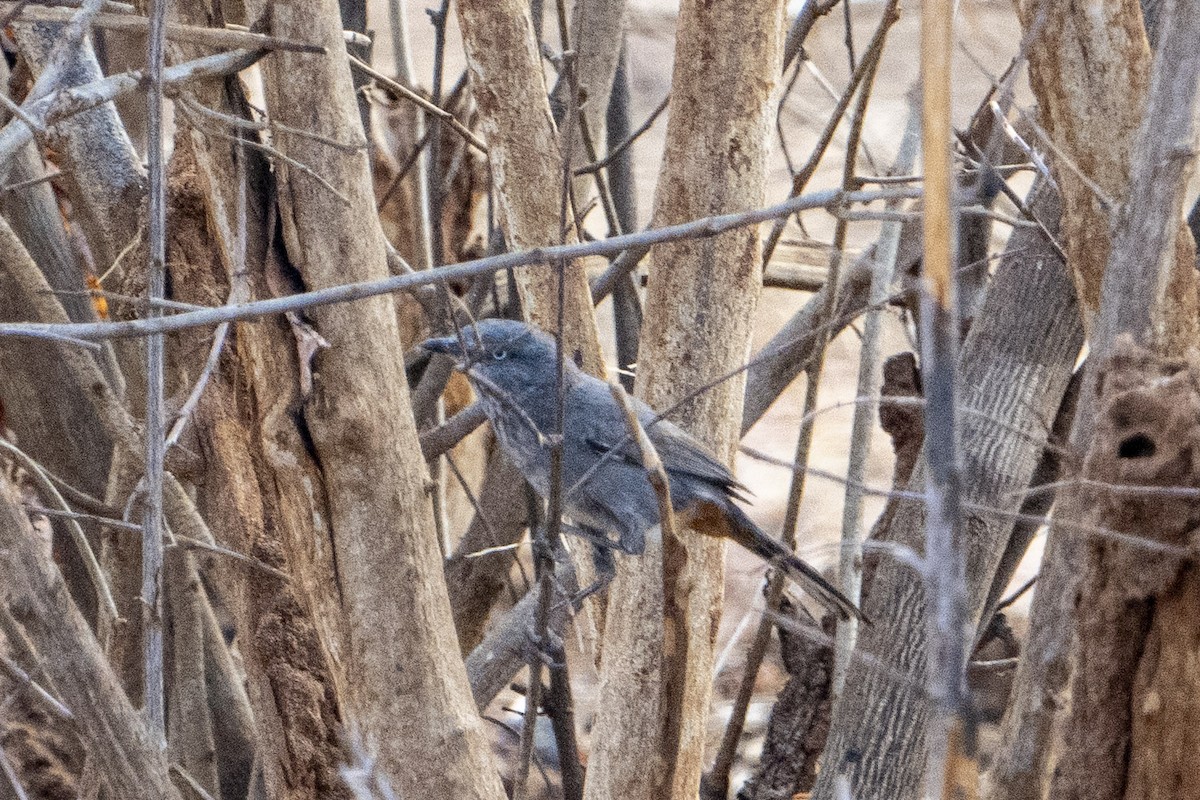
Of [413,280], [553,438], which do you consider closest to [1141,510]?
[553,438]

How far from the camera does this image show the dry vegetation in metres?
1.77

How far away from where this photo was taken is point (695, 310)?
10.2 feet

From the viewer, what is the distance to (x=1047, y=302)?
344 centimetres

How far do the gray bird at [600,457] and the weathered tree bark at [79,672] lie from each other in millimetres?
1136

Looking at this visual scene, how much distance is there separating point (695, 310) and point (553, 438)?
1.31 meters

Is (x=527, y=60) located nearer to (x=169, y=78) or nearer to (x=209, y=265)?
(x=209, y=265)

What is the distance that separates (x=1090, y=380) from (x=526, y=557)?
5.21 meters

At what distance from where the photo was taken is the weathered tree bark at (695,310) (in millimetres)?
3004

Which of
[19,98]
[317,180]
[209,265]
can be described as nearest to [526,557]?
[19,98]

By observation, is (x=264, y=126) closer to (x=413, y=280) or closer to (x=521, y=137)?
(x=413, y=280)

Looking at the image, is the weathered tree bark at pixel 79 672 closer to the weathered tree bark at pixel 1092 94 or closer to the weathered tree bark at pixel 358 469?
the weathered tree bark at pixel 358 469

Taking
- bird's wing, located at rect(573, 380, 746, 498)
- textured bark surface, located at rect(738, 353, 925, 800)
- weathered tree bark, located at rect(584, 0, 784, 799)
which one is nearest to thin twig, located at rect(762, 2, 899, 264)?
weathered tree bark, located at rect(584, 0, 784, 799)

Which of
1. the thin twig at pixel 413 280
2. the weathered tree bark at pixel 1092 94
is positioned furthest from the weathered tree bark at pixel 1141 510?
the weathered tree bark at pixel 1092 94

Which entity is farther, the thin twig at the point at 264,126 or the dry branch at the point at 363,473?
the dry branch at the point at 363,473
